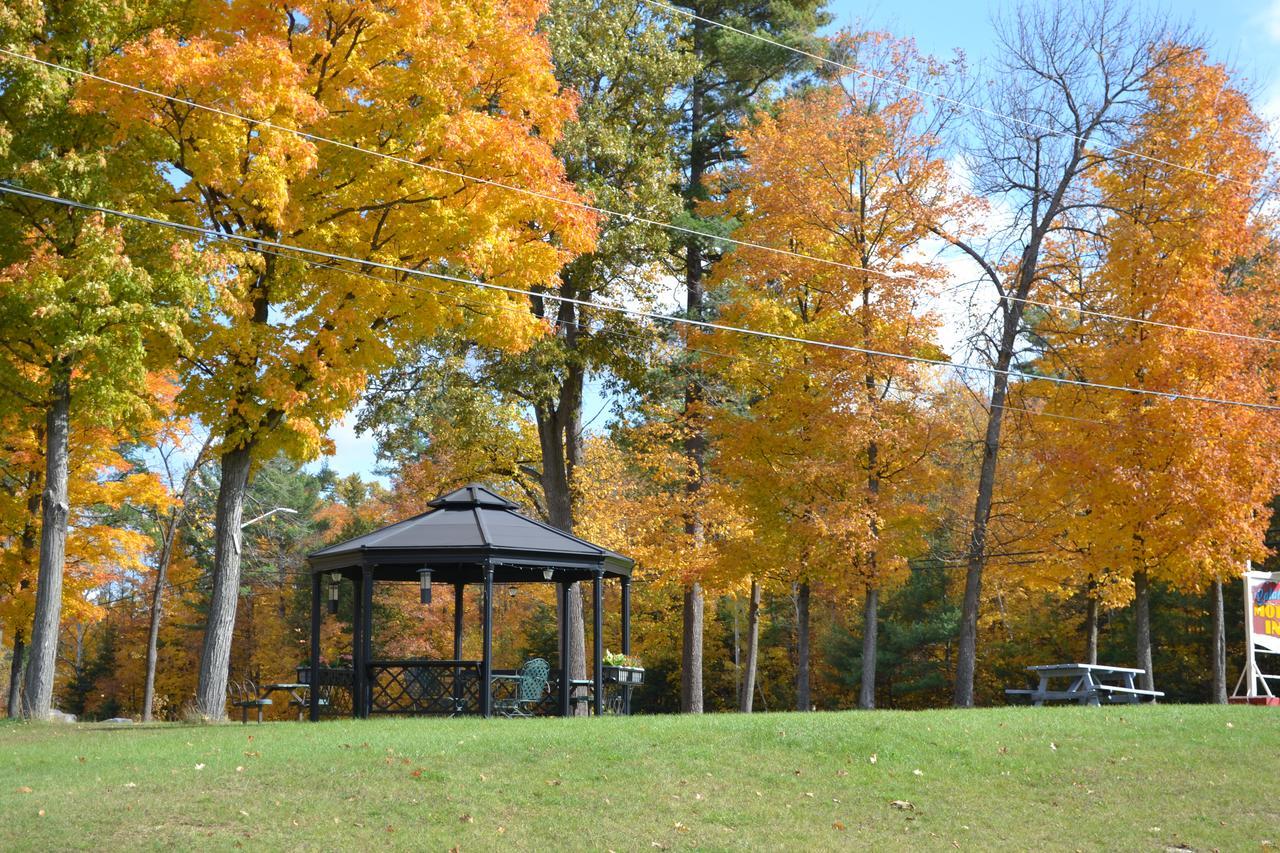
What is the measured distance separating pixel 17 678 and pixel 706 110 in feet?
58.4

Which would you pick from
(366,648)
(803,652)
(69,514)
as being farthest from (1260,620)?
(69,514)

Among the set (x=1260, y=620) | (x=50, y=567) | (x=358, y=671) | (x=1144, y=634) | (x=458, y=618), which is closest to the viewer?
(x=358, y=671)

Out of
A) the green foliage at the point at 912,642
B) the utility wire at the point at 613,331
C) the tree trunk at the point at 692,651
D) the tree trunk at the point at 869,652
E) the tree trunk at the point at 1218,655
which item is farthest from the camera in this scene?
the green foliage at the point at 912,642

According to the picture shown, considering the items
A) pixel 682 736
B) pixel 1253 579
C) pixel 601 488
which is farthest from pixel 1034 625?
pixel 682 736

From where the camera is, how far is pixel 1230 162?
17797 mm

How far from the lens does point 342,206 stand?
630 inches

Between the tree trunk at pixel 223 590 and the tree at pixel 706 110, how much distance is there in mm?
9344

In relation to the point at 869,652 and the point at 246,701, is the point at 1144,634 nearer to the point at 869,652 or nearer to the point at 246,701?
the point at 869,652

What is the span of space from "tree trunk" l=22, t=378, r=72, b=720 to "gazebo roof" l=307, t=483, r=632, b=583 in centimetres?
345

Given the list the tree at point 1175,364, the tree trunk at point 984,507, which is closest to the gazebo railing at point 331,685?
the tree trunk at point 984,507

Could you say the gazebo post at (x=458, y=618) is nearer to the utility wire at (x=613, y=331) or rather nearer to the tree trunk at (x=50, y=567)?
the utility wire at (x=613, y=331)

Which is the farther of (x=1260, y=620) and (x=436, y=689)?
(x=1260, y=620)

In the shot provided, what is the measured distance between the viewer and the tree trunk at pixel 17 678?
55.8 feet

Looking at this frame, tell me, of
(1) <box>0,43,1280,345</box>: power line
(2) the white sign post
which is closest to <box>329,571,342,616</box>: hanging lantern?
(1) <box>0,43,1280,345</box>: power line
